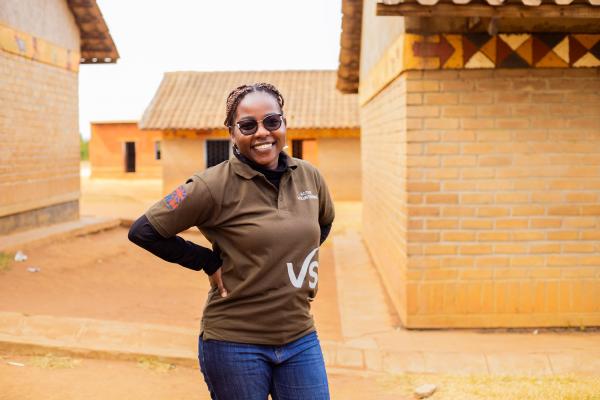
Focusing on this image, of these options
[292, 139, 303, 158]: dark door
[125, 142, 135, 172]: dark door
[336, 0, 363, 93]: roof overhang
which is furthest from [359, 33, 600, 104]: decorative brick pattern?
[125, 142, 135, 172]: dark door

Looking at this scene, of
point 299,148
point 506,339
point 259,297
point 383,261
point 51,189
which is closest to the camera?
point 259,297

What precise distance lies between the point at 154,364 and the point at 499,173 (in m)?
3.33

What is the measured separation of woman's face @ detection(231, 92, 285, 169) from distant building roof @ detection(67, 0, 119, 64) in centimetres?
1111

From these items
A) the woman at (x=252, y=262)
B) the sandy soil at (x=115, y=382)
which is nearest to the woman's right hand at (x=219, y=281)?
the woman at (x=252, y=262)

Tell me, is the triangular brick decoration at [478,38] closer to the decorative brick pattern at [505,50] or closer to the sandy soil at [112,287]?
the decorative brick pattern at [505,50]

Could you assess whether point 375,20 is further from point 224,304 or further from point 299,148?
point 299,148

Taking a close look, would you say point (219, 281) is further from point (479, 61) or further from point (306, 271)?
point (479, 61)

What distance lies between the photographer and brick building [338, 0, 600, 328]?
18.9 feet

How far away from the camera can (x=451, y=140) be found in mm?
5879

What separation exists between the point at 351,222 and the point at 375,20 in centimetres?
756

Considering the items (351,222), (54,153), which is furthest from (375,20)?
(351,222)

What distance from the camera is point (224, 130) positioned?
69.4ft

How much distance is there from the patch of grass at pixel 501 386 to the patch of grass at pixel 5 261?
18.3ft

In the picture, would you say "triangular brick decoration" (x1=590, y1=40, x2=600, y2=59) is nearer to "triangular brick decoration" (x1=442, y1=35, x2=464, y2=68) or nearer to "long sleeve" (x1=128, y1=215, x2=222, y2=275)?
"triangular brick decoration" (x1=442, y1=35, x2=464, y2=68)
